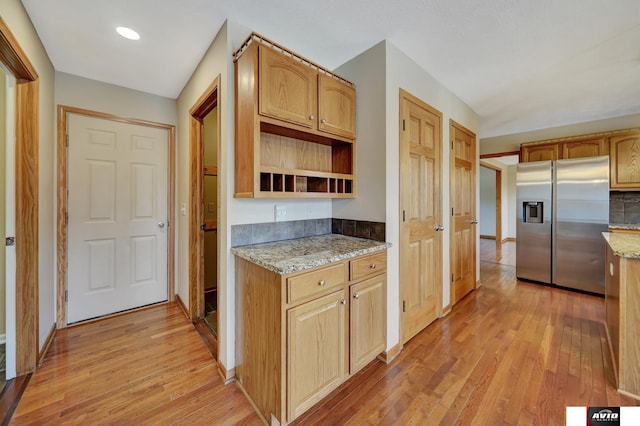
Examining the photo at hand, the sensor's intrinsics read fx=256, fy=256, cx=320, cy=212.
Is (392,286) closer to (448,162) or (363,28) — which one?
(448,162)

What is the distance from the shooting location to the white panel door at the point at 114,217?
8.04ft

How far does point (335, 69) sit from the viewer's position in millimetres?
2340

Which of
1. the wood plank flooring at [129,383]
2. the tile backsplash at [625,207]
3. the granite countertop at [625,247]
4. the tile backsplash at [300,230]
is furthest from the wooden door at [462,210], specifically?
the wood plank flooring at [129,383]

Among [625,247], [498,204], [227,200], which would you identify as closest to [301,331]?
[227,200]

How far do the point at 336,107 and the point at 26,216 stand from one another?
7.47ft

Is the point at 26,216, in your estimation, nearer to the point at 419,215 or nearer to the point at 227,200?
the point at 227,200

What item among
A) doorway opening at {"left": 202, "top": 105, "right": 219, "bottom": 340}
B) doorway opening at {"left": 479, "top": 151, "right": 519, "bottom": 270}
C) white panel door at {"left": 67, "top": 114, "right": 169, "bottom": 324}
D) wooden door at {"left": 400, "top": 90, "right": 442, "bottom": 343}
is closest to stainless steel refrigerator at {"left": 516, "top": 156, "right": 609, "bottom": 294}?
wooden door at {"left": 400, "top": 90, "right": 442, "bottom": 343}

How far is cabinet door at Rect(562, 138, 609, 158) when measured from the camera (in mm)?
3592

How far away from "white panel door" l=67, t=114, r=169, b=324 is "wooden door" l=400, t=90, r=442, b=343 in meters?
2.58

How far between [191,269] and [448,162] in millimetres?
2861

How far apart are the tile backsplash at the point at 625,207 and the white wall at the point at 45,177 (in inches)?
255

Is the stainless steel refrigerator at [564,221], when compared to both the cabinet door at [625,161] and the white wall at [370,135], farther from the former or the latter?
the white wall at [370,135]

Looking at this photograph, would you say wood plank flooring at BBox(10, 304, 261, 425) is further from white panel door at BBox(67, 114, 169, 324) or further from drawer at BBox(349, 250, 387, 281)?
drawer at BBox(349, 250, 387, 281)

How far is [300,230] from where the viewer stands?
2125mm
